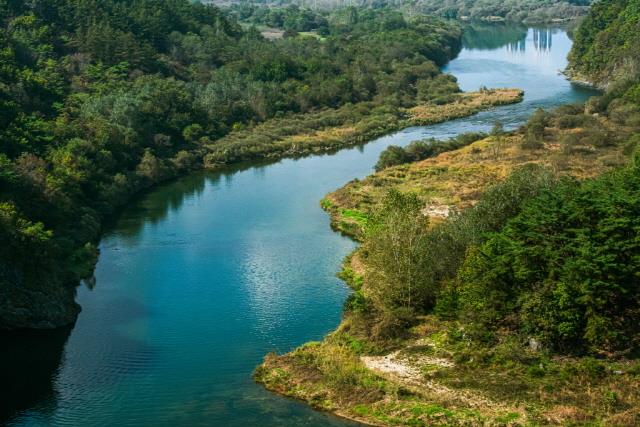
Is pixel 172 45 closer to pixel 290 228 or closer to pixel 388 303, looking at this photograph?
pixel 290 228

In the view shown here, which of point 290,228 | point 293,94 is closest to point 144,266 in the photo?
point 290,228

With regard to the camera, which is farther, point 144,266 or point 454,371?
point 144,266

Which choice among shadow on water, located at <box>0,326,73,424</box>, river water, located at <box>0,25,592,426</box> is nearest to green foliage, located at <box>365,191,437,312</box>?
river water, located at <box>0,25,592,426</box>

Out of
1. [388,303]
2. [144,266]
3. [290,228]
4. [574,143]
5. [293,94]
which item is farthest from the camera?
[293,94]

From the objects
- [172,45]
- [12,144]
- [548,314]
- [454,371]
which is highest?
[172,45]

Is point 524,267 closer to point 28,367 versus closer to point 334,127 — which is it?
point 28,367

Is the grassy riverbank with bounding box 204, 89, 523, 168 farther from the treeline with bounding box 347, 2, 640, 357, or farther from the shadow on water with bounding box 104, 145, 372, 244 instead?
the treeline with bounding box 347, 2, 640, 357

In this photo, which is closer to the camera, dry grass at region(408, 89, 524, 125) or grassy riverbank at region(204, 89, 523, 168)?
grassy riverbank at region(204, 89, 523, 168)
